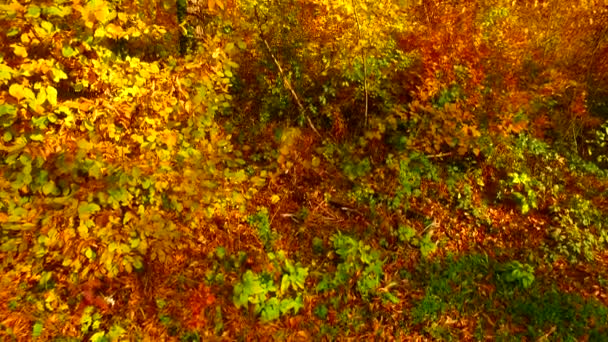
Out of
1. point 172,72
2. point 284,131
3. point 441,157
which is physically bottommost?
point 441,157

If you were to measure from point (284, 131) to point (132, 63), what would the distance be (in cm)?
289

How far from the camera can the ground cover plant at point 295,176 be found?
13.4ft

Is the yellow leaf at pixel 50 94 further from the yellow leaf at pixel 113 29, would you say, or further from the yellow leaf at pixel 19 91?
the yellow leaf at pixel 113 29

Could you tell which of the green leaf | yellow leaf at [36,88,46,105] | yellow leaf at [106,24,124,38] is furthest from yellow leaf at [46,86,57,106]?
yellow leaf at [106,24,124,38]

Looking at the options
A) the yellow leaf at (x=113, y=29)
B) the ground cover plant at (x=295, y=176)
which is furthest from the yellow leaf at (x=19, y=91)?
the yellow leaf at (x=113, y=29)

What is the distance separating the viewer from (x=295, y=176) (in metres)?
6.70

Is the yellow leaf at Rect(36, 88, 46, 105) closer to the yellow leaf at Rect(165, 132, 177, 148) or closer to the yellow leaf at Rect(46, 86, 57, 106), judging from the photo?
the yellow leaf at Rect(46, 86, 57, 106)

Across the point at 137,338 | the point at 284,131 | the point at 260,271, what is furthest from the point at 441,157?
the point at 137,338

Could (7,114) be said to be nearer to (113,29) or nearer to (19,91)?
(19,91)

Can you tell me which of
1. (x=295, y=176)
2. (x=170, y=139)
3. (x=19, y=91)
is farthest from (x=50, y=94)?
(x=295, y=176)

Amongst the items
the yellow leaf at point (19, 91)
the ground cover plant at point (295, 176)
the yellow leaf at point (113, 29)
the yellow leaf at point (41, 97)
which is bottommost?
the ground cover plant at point (295, 176)

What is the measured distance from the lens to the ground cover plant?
13.4ft

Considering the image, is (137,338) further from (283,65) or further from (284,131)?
(283,65)

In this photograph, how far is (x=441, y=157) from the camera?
7.27 metres
